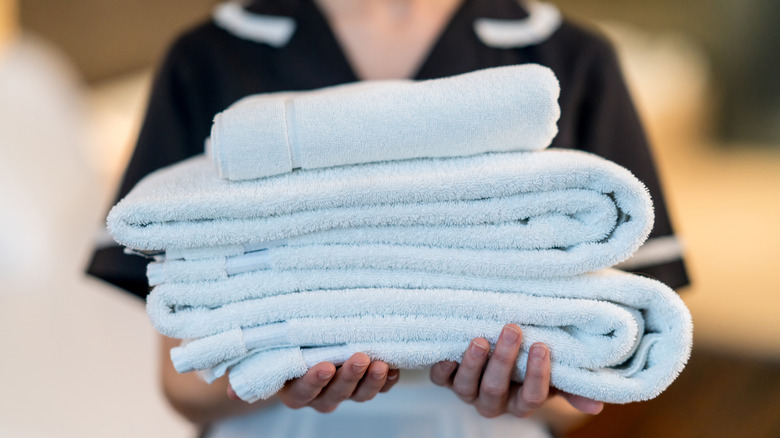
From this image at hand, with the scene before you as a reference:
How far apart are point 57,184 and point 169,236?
0.97m

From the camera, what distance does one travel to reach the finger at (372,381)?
464 millimetres

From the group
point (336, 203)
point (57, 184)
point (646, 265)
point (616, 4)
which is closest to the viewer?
point (336, 203)

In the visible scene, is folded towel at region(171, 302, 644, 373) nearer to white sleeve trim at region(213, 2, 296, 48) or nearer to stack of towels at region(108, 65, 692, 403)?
stack of towels at region(108, 65, 692, 403)

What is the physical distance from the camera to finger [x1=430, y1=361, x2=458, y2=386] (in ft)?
1.57

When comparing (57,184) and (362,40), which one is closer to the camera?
(362,40)

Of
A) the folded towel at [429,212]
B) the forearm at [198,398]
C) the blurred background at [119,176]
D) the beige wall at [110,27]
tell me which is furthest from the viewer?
the beige wall at [110,27]

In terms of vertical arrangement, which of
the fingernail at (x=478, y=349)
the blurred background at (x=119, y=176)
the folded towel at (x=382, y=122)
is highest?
the folded towel at (x=382, y=122)

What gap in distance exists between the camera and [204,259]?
460mm

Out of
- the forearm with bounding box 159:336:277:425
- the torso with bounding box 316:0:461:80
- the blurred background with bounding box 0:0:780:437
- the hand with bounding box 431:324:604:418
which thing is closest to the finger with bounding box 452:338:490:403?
the hand with bounding box 431:324:604:418

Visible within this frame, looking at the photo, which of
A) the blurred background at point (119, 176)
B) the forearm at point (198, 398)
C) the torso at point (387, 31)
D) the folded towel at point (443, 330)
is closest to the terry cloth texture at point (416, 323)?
the folded towel at point (443, 330)

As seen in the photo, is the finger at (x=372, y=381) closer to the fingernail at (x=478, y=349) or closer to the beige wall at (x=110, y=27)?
the fingernail at (x=478, y=349)

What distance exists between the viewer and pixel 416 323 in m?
0.46

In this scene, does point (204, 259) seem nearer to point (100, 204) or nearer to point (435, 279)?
point (435, 279)

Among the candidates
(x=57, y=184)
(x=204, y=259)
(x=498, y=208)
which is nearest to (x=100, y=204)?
(x=57, y=184)
